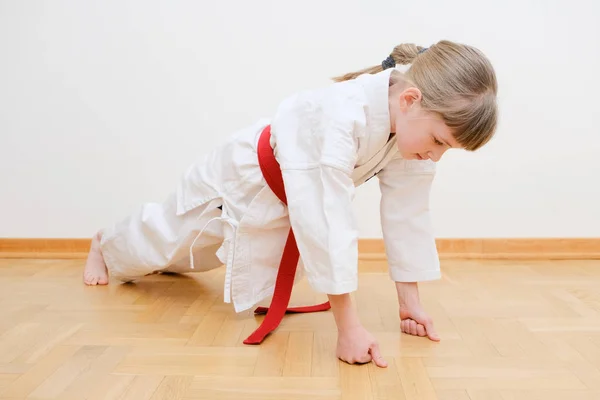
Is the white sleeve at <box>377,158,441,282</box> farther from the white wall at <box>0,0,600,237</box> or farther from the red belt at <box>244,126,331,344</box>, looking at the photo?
the white wall at <box>0,0,600,237</box>

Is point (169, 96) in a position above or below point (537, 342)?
above

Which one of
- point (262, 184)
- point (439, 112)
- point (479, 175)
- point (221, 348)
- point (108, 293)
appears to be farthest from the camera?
point (479, 175)

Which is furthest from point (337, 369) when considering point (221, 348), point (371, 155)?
point (371, 155)

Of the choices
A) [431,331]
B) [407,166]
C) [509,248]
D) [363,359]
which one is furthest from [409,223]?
[509,248]

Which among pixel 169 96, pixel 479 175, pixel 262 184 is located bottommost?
pixel 479 175

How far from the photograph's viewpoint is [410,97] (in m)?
1.06

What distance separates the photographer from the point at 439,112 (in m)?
1.01

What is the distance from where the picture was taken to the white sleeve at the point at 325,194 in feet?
3.38

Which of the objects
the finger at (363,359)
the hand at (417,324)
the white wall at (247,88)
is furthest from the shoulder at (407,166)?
the white wall at (247,88)

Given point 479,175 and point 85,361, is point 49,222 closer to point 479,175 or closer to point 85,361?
point 85,361

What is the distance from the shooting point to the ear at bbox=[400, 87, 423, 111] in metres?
1.04

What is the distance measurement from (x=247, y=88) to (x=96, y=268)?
2.40 feet

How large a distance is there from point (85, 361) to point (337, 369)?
450mm

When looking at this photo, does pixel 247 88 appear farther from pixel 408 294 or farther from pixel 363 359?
pixel 363 359
